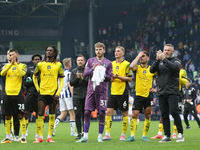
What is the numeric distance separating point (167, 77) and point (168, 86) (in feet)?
0.74

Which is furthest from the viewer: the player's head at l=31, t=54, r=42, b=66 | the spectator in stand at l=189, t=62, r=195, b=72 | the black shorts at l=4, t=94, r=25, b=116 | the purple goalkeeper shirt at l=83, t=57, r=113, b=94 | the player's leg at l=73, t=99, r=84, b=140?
the spectator in stand at l=189, t=62, r=195, b=72

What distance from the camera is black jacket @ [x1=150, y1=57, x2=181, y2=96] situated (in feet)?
27.5

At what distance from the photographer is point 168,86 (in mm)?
8422

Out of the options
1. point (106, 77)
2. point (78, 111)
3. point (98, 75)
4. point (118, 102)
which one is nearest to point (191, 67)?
point (78, 111)

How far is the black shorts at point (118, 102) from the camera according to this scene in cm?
947

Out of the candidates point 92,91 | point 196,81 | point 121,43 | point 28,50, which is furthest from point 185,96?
point 28,50

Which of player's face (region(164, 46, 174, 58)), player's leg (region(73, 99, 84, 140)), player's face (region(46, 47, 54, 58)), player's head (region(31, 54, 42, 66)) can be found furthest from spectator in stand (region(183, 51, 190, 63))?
player's face (region(46, 47, 54, 58))

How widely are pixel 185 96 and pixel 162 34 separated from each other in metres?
21.1

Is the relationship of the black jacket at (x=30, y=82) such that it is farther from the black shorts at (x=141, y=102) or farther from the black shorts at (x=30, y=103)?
the black shorts at (x=141, y=102)


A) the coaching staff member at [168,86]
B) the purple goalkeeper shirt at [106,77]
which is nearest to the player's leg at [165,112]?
the coaching staff member at [168,86]

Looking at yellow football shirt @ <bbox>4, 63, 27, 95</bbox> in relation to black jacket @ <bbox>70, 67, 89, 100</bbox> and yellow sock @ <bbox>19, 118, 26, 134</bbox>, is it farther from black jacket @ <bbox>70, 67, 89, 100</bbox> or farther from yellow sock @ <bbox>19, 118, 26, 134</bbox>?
black jacket @ <bbox>70, 67, 89, 100</bbox>

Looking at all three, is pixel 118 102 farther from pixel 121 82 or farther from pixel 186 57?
pixel 186 57

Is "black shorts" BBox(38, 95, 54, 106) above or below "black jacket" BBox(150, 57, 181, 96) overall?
below

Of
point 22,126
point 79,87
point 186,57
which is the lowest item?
point 22,126
